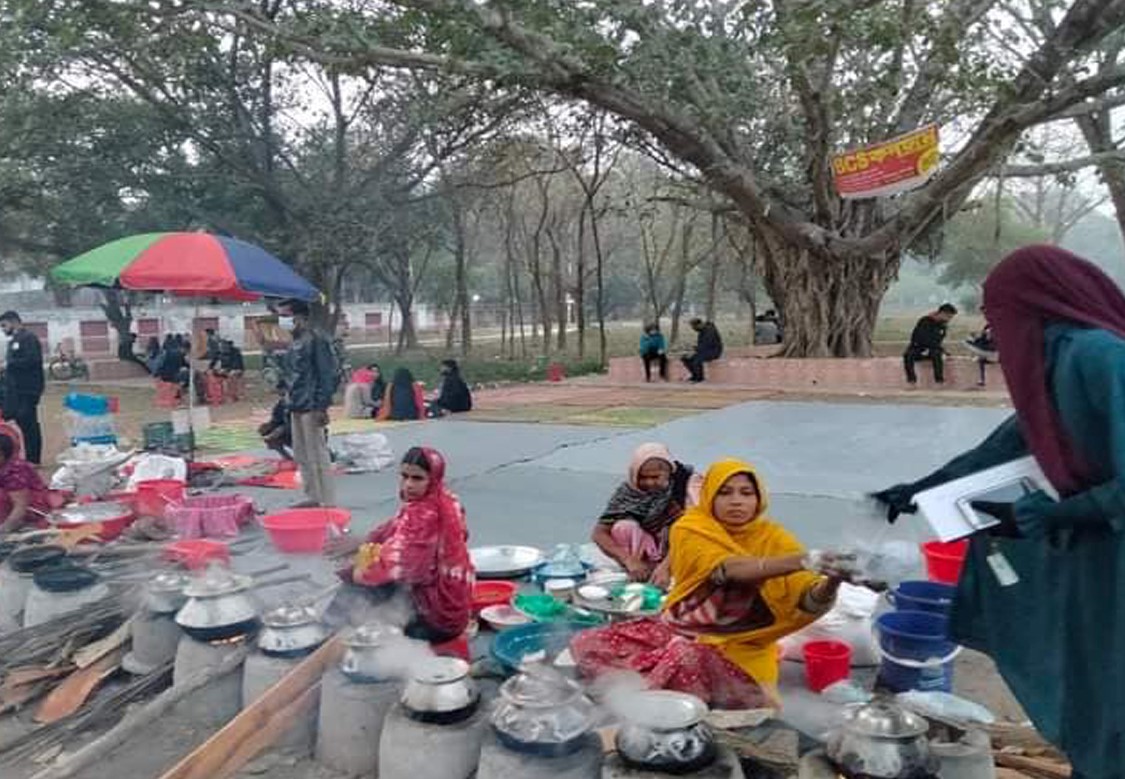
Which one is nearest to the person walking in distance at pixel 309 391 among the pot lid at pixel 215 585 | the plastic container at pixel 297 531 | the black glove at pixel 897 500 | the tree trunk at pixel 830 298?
the plastic container at pixel 297 531

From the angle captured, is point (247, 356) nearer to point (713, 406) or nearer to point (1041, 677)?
point (713, 406)

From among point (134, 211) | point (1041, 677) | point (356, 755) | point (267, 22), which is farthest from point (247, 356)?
point (1041, 677)

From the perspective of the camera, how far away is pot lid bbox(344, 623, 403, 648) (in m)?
2.88

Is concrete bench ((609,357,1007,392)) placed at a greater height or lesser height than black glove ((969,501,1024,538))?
lesser

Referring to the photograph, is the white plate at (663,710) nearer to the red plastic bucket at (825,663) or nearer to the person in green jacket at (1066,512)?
the person in green jacket at (1066,512)

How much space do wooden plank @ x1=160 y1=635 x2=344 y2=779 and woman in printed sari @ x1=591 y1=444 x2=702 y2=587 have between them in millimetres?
1227

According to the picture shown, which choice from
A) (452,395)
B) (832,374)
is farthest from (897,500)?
(832,374)

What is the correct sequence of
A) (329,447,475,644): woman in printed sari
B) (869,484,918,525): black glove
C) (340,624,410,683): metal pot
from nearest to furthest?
(869,484,918,525): black glove
(340,624,410,683): metal pot
(329,447,475,644): woman in printed sari

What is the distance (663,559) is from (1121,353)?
2.47 meters

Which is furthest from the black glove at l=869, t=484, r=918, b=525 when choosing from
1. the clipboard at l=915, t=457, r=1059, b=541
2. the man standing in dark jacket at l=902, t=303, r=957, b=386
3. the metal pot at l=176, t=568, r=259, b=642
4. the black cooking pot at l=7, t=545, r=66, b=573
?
the man standing in dark jacket at l=902, t=303, r=957, b=386

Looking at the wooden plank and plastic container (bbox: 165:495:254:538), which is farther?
plastic container (bbox: 165:495:254:538)

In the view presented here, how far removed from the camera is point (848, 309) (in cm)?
1357

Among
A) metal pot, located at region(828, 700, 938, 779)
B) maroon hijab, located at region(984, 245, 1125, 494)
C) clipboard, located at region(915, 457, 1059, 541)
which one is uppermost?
maroon hijab, located at region(984, 245, 1125, 494)

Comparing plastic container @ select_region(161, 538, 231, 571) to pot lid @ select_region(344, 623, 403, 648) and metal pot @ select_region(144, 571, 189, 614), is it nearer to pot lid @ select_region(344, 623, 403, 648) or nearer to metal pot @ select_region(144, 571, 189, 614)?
metal pot @ select_region(144, 571, 189, 614)
